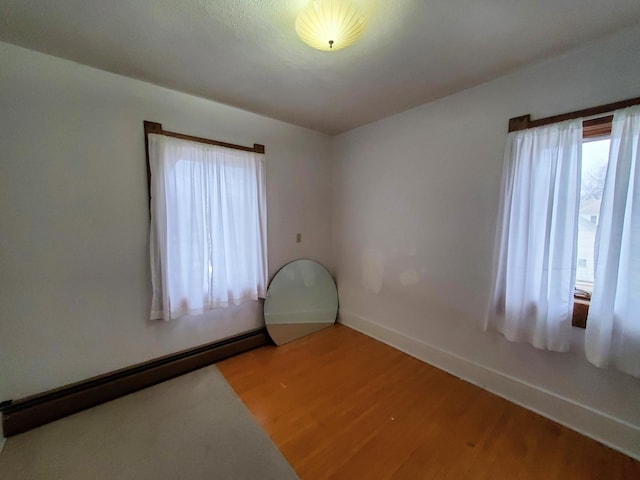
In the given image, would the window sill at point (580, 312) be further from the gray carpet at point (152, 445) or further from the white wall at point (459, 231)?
the gray carpet at point (152, 445)

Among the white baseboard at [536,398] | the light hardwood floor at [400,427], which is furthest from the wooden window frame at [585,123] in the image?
the light hardwood floor at [400,427]

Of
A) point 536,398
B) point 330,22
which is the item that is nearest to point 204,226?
point 330,22

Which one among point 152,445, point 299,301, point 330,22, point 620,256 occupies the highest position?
point 330,22

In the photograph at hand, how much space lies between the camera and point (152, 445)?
146 centimetres

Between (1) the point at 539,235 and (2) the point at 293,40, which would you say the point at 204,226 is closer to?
(2) the point at 293,40

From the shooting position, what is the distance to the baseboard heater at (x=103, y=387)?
1549 mm

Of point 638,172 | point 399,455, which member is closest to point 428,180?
point 638,172

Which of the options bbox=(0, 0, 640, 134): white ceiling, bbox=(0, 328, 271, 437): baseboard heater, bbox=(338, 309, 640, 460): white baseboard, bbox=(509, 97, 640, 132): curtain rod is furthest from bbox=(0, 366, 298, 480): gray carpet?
bbox=(509, 97, 640, 132): curtain rod

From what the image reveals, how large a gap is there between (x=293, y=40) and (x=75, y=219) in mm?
1895

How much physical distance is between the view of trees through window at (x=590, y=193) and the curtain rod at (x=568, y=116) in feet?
0.71

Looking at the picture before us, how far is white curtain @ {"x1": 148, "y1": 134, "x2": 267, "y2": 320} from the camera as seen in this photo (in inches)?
77.2

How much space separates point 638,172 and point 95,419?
3650 mm

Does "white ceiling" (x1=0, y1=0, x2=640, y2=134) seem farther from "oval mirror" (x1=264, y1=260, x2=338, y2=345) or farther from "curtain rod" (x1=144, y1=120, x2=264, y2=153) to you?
"oval mirror" (x1=264, y1=260, x2=338, y2=345)

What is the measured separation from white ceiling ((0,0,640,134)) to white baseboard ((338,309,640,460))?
7.48 ft
